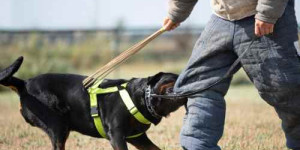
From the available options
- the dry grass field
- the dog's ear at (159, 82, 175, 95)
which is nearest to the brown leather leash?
the dog's ear at (159, 82, 175, 95)

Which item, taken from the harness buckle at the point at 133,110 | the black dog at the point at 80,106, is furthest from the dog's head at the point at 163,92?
the harness buckle at the point at 133,110

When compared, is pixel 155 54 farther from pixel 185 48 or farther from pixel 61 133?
pixel 61 133

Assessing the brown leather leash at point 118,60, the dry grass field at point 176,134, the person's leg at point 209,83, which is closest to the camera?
the person's leg at point 209,83

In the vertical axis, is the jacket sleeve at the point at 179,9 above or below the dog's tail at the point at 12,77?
above

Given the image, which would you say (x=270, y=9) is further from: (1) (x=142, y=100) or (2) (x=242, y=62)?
(1) (x=142, y=100)

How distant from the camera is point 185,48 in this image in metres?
18.0

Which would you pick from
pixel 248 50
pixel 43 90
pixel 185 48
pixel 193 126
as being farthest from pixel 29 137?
pixel 185 48

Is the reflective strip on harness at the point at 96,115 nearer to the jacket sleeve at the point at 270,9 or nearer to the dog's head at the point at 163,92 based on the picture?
the dog's head at the point at 163,92

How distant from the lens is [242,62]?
396cm

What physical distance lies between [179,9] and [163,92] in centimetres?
83

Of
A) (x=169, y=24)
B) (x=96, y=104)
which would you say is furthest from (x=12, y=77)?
(x=169, y=24)

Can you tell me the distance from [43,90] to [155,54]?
13.2 meters

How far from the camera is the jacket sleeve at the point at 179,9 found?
4284 millimetres

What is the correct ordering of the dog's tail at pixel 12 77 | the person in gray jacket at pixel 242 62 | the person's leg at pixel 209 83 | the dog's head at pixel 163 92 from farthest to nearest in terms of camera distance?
the dog's tail at pixel 12 77, the dog's head at pixel 163 92, the person's leg at pixel 209 83, the person in gray jacket at pixel 242 62
